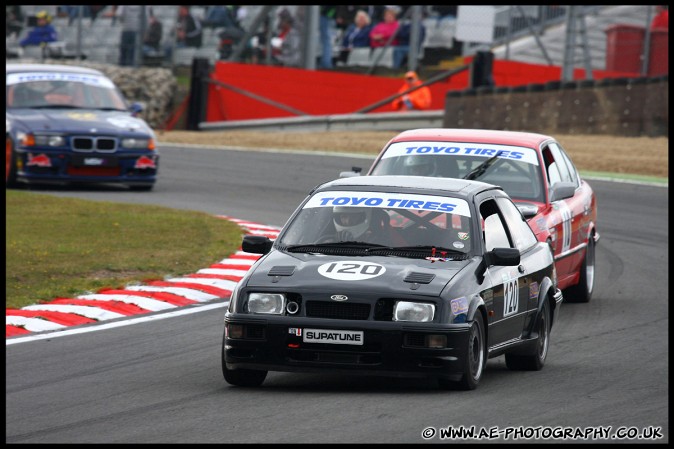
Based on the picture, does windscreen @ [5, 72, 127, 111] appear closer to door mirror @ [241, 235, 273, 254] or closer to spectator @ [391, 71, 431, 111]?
spectator @ [391, 71, 431, 111]

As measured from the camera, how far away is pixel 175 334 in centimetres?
1041

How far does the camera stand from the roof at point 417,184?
356 inches

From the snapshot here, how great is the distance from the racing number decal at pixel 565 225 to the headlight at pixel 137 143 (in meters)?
9.40

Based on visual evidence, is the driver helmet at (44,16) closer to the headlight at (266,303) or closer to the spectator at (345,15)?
the spectator at (345,15)

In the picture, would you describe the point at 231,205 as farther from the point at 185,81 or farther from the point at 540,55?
the point at 540,55

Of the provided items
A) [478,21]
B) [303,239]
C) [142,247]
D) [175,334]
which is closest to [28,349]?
[175,334]

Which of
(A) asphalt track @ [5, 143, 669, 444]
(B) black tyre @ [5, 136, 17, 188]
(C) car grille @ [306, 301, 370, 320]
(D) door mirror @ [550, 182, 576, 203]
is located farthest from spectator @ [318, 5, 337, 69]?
(C) car grille @ [306, 301, 370, 320]

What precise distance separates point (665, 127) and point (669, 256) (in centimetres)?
1212

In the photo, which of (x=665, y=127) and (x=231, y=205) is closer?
(x=231, y=205)

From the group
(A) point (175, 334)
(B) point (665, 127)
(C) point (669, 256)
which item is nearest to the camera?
(A) point (175, 334)

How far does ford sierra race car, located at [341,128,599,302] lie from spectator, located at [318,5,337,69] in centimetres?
2303

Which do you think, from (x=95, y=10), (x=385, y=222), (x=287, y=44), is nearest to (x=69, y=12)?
(x=95, y=10)

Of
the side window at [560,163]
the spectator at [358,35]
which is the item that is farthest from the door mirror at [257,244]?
the spectator at [358,35]

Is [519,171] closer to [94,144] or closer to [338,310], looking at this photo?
[338,310]
